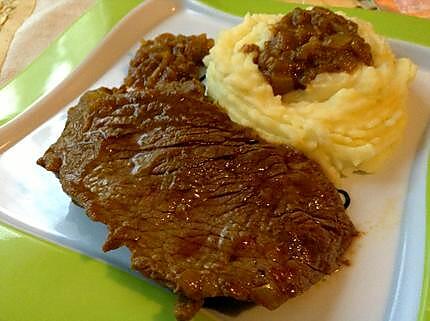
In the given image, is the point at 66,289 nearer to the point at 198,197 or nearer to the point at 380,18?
the point at 198,197

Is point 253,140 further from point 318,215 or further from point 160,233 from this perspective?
point 160,233

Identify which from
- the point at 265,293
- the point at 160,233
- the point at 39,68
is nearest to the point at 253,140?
the point at 160,233

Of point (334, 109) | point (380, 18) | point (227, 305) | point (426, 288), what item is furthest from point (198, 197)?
point (380, 18)

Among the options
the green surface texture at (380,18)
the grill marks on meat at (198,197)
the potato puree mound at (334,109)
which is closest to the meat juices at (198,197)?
the grill marks on meat at (198,197)

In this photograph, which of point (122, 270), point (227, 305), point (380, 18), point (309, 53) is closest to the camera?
point (227, 305)

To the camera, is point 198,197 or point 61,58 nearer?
point 198,197

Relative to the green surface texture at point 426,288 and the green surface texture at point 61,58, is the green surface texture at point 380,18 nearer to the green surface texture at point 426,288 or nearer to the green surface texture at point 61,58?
the green surface texture at point 61,58

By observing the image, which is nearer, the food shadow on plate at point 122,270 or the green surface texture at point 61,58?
the food shadow on plate at point 122,270
